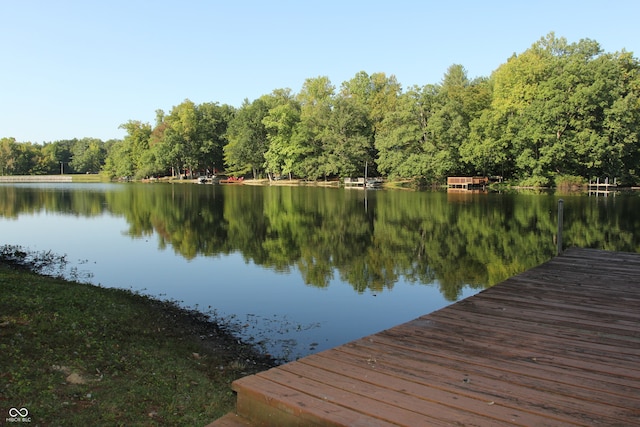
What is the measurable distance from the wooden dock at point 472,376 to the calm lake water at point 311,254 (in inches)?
124

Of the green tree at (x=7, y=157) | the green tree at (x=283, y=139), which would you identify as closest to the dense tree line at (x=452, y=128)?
the green tree at (x=283, y=139)

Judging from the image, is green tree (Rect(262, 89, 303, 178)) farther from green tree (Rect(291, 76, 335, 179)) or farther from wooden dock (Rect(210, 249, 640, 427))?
wooden dock (Rect(210, 249, 640, 427))

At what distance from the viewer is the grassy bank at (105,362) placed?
3895 millimetres

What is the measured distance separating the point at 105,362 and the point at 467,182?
4890cm

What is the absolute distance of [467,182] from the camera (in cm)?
5019

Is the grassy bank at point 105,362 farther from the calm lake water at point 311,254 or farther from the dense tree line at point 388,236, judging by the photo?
the dense tree line at point 388,236

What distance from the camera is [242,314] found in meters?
9.18

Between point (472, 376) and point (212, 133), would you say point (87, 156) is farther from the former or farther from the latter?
point (472, 376)

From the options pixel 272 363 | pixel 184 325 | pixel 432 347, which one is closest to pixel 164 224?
pixel 184 325

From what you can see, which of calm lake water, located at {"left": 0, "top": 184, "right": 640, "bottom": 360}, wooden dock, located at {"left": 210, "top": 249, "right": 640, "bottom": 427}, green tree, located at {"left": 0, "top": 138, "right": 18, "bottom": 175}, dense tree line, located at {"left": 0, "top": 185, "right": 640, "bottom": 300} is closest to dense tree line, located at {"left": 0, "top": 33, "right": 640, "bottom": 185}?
dense tree line, located at {"left": 0, "top": 185, "right": 640, "bottom": 300}

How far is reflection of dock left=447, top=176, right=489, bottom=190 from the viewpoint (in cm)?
5041

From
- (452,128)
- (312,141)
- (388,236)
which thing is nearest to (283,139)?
(312,141)

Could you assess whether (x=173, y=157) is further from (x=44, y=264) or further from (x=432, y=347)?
(x=432, y=347)

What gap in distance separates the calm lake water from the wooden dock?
314cm
